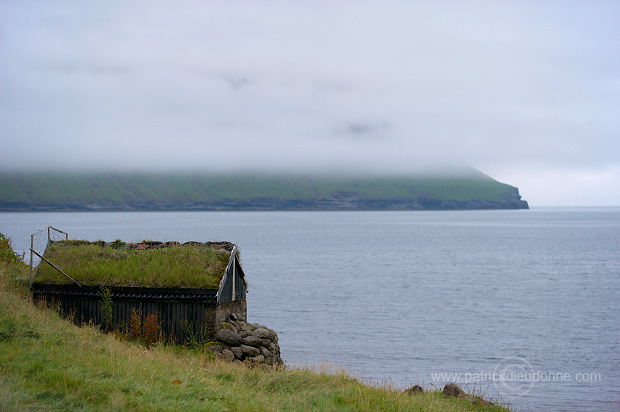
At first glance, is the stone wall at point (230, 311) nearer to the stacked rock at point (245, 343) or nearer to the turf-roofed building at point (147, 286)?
the turf-roofed building at point (147, 286)

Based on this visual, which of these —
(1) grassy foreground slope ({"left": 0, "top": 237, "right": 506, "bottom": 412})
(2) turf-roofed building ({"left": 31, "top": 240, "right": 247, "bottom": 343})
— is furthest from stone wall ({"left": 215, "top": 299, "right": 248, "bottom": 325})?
(1) grassy foreground slope ({"left": 0, "top": 237, "right": 506, "bottom": 412})

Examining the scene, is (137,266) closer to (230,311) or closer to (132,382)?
(230,311)

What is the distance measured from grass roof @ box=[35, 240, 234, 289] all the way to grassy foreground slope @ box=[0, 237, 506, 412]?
3.22 metres

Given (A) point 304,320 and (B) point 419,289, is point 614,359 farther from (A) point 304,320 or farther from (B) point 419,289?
(B) point 419,289

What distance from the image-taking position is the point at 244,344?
2272 centimetres

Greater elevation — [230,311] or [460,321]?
[230,311]

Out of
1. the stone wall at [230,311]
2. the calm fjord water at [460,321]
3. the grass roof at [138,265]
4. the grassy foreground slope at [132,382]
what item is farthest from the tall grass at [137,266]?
the calm fjord water at [460,321]

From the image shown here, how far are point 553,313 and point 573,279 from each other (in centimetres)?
2569

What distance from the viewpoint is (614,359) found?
34.9 metres

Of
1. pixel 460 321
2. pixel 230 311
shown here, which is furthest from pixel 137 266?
pixel 460 321

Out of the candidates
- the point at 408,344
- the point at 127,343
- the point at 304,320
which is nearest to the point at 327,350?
the point at 408,344

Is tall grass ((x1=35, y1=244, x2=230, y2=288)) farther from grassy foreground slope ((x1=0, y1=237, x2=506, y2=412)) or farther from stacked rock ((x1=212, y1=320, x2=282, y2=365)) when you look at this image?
grassy foreground slope ((x1=0, y1=237, x2=506, y2=412))

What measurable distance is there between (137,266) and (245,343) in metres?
5.56

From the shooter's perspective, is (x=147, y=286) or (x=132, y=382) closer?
(x=132, y=382)
